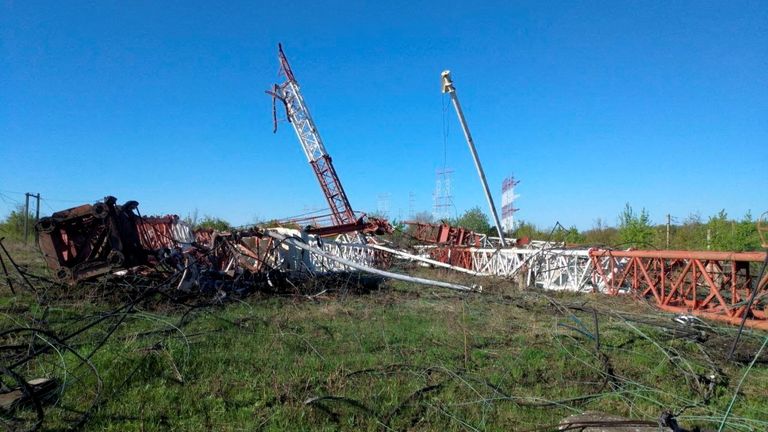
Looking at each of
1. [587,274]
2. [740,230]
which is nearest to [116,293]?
[587,274]

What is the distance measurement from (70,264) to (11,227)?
29363 mm

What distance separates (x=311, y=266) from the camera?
12.7 metres

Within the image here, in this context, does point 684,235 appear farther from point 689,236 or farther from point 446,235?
point 446,235

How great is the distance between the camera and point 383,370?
5.01 meters

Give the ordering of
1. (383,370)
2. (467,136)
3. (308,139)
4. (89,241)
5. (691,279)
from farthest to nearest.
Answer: (308,139), (467,136), (89,241), (691,279), (383,370)

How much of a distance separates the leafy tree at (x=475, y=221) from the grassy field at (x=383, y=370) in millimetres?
Answer: 26846

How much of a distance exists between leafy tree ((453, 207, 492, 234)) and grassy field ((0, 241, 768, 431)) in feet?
88.1

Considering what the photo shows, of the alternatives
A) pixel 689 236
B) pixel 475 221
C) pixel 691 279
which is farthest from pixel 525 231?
pixel 691 279

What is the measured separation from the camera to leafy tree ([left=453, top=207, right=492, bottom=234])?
35.0 m

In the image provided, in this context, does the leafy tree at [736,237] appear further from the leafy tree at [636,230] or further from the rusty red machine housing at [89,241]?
the rusty red machine housing at [89,241]

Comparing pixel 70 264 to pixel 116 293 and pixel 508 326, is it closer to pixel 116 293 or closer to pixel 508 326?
pixel 116 293

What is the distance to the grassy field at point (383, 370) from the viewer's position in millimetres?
3945

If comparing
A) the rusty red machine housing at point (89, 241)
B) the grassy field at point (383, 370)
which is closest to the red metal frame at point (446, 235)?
the grassy field at point (383, 370)

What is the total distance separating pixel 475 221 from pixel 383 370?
104ft
